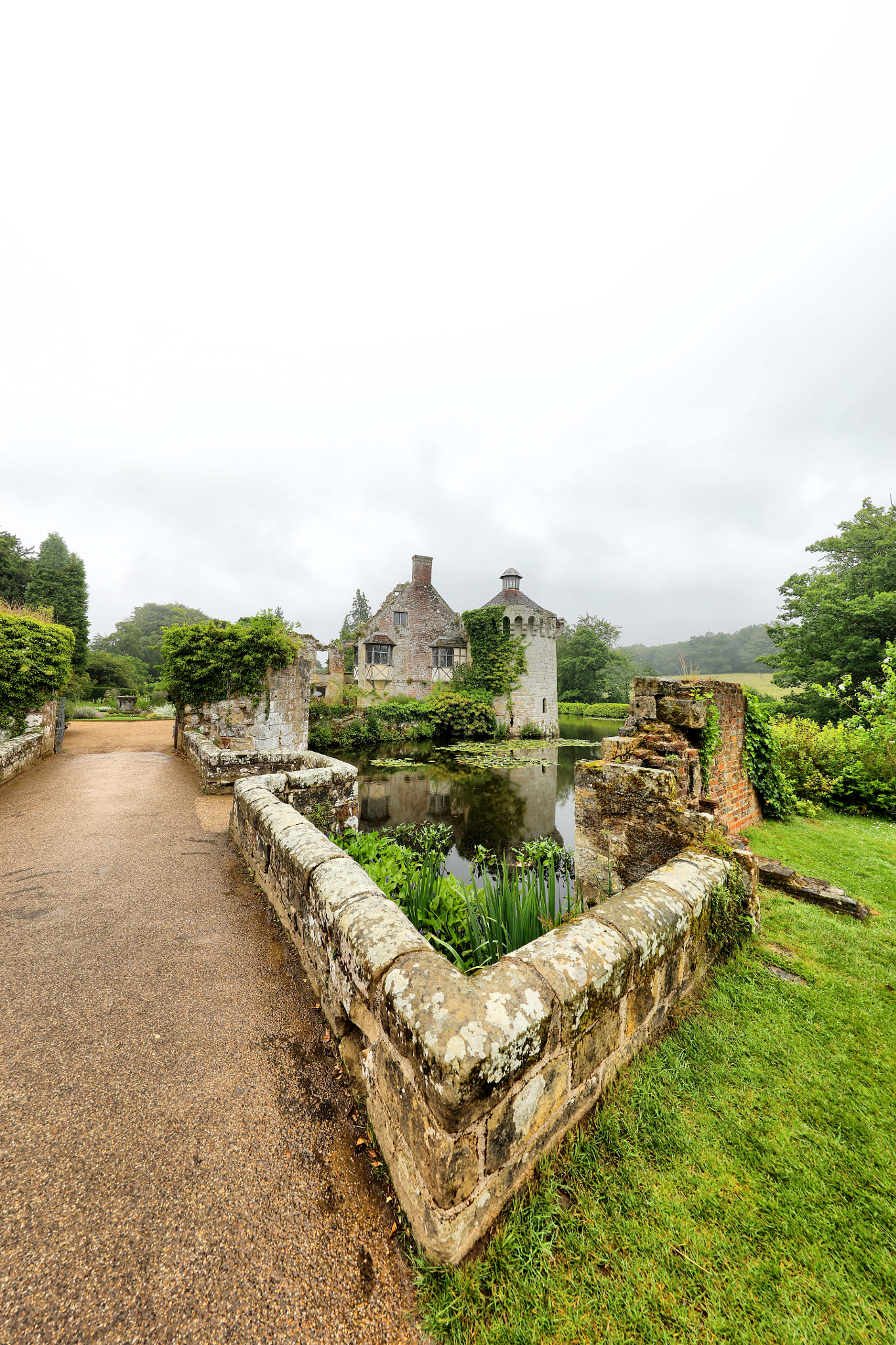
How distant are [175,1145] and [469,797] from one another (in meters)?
11.6

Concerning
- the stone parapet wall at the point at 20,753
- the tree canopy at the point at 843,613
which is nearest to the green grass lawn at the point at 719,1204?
the stone parapet wall at the point at 20,753

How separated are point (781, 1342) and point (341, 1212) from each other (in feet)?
4.54

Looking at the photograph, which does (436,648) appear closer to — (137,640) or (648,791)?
(648,791)

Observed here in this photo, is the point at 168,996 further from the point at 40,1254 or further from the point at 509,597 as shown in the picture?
the point at 509,597

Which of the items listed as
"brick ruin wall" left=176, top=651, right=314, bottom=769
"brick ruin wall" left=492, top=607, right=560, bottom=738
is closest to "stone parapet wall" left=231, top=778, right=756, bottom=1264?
"brick ruin wall" left=176, top=651, right=314, bottom=769

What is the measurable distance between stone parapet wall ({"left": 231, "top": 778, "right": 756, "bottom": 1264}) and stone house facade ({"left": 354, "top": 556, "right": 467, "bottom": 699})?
23.5m

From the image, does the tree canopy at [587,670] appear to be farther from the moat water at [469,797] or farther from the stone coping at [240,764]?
the stone coping at [240,764]

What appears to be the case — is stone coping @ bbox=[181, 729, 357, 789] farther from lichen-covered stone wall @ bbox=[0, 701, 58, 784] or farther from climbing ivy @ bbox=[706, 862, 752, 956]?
climbing ivy @ bbox=[706, 862, 752, 956]

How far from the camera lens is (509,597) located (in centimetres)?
2695

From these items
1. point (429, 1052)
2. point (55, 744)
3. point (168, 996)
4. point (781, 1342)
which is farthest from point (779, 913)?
point (55, 744)

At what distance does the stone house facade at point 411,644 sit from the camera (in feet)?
85.4

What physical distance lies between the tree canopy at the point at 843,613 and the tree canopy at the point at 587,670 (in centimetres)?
2620

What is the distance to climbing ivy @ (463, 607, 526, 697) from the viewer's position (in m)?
26.1

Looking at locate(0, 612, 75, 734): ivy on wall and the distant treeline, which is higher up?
the distant treeline
